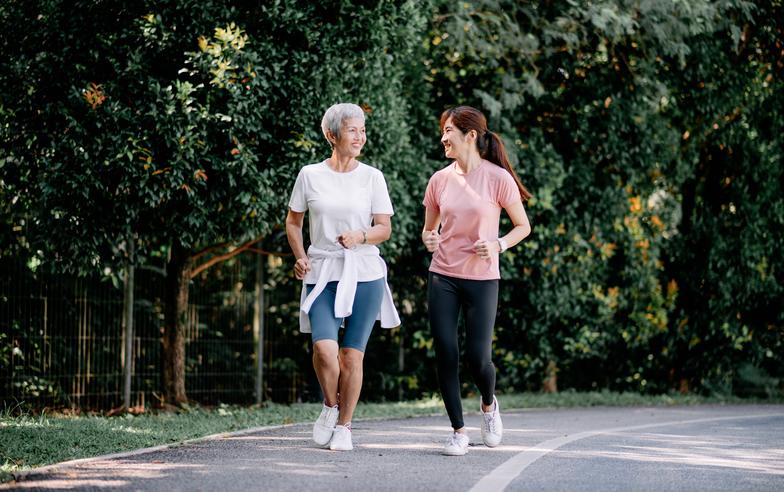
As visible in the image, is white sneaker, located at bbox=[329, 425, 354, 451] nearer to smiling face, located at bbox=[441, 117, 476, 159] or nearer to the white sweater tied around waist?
the white sweater tied around waist

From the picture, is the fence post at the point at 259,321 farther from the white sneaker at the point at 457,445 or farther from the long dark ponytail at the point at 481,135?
the white sneaker at the point at 457,445

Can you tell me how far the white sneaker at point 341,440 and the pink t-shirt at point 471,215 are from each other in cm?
121

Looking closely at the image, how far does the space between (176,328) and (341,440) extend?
16.8 feet

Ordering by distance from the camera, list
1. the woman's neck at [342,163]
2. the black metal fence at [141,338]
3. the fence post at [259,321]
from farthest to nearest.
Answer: the fence post at [259,321] < the black metal fence at [141,338] < the woman's neck at [342,163]

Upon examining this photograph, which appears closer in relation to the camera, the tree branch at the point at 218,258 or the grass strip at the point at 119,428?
the grass strip at the point at 119,428

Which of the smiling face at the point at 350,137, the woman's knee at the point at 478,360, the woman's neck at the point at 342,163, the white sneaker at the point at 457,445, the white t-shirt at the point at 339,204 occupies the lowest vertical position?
the white sneaker at the point at 457,445

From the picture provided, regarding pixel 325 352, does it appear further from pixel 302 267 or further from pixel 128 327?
pixel 128 327

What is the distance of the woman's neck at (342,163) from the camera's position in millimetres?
7035

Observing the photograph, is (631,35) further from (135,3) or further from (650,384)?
(135,3)

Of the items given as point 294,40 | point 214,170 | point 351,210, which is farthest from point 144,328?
point 351,210

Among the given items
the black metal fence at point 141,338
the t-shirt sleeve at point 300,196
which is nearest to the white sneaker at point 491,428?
the t-shirt sleeve at point 300,196

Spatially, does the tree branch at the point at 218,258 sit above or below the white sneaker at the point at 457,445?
above

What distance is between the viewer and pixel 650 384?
16.0 meters

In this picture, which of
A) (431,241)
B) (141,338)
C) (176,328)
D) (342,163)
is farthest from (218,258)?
(431,241)
